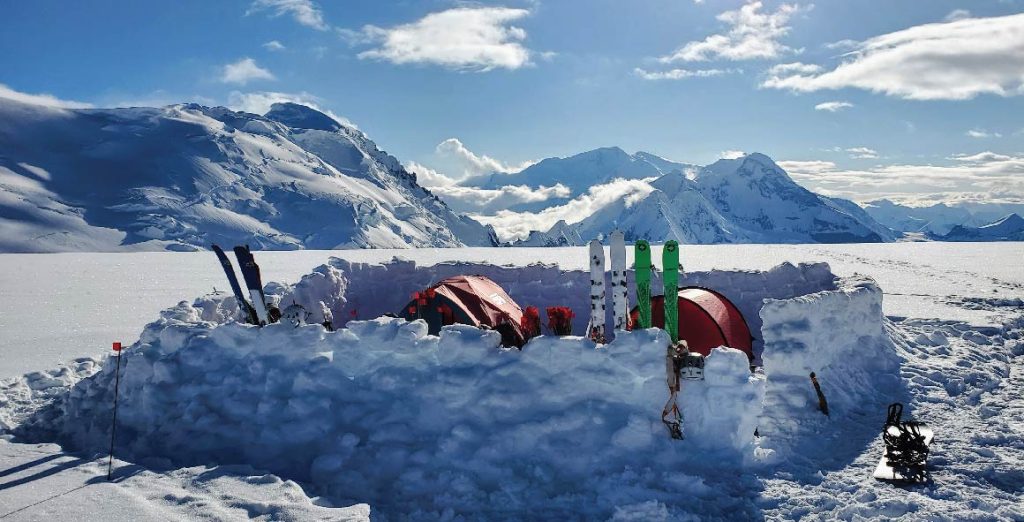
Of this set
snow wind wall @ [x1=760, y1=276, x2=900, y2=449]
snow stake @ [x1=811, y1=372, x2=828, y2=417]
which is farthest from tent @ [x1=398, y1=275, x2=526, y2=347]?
snow stake @ [x1=811, y1=372, x2=828, y2=417]

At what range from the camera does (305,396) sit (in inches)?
273

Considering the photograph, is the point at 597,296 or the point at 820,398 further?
the point at 820,398

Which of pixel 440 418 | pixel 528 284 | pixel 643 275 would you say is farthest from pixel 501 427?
pixel 528 284

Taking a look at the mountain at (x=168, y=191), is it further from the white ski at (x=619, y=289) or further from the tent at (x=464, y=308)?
the white ski at (x=619, y=289)

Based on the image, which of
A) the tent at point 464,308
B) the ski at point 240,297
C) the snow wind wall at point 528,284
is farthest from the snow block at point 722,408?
the ski at point 240,297

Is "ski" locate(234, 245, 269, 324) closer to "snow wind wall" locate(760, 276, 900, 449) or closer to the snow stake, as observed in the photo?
"snow wind wall" locate(760, 276, 900, 449)

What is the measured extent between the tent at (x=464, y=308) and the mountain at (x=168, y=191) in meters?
102

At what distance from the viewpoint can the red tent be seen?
33.0 feet

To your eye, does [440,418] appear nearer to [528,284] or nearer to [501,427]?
[501,427]

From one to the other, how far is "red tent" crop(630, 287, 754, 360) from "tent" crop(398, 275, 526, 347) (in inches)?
80.1

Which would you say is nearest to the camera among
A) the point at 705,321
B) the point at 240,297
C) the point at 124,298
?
the point at 240,297

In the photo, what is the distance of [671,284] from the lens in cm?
866

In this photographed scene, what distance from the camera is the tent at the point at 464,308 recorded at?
34.2 ft

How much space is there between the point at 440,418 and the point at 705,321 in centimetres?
516
